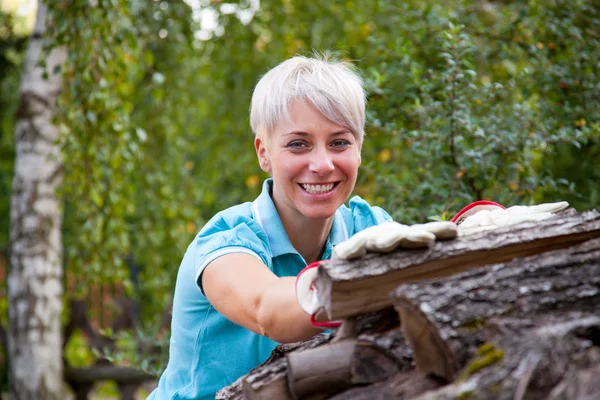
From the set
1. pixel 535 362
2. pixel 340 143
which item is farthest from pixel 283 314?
pixel 340 143

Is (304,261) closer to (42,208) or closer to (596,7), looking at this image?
(596,7)

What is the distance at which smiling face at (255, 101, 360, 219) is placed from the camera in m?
1.78

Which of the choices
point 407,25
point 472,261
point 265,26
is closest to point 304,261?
point 472,261

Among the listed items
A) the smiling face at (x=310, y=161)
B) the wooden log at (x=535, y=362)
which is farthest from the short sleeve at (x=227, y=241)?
the wooden log at (x=535, y=362)

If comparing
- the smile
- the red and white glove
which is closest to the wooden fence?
the smile

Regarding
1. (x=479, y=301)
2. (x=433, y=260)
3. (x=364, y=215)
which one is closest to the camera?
(x=479, y=301)

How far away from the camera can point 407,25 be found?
339 centimetres

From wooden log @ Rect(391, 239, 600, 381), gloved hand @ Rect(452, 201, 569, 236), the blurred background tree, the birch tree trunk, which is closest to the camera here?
wooden log @ Rect(391, 239, 600, 381)

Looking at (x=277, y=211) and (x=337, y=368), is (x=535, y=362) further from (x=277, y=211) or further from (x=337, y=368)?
(x=277, y=211)

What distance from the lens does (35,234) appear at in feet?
13.8

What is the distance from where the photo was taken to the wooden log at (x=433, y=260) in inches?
50.1

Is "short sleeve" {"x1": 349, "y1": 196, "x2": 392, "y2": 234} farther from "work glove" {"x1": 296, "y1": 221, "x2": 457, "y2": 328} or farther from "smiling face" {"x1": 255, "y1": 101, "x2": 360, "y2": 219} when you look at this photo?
"work glove" {"x1": 296, "y1": 221, "x2": 457, "y2": 328}

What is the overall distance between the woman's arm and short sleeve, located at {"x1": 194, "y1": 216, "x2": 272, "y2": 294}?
24 millimetres

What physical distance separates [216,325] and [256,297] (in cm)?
40
